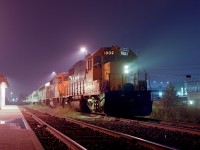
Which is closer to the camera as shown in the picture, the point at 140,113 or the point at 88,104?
the point at 140,113

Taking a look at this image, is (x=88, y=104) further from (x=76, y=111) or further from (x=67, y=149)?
(x=67, y=149)

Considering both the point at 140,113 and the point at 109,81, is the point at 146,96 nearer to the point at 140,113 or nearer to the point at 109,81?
the point at 140,113

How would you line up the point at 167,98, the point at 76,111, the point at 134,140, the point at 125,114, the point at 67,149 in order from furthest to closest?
the point at 167,98 → the point at 76,111 → the point at 125,114 → the point at 134,140 → the point at 67,149

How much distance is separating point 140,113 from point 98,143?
10326 millimetres

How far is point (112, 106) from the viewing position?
20188mm

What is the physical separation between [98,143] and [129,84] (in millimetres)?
11025

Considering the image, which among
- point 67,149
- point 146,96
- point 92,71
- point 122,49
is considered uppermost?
point 122,49

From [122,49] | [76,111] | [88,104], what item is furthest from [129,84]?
[76,111]

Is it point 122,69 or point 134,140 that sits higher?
point 122,69

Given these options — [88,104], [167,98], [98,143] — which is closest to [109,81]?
[88,104]

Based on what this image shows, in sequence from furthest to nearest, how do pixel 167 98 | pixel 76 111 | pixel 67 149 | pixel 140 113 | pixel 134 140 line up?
pixel 167 98 < pixel 76 111 < pixel 140 113 < pixel 134 140 < pixel 67 149

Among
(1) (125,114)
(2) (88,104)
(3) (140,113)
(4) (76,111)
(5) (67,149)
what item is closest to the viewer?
(5) (67,149)

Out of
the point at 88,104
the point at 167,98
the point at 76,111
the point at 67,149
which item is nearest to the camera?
the point at 67,149

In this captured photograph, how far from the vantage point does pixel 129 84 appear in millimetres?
20234
